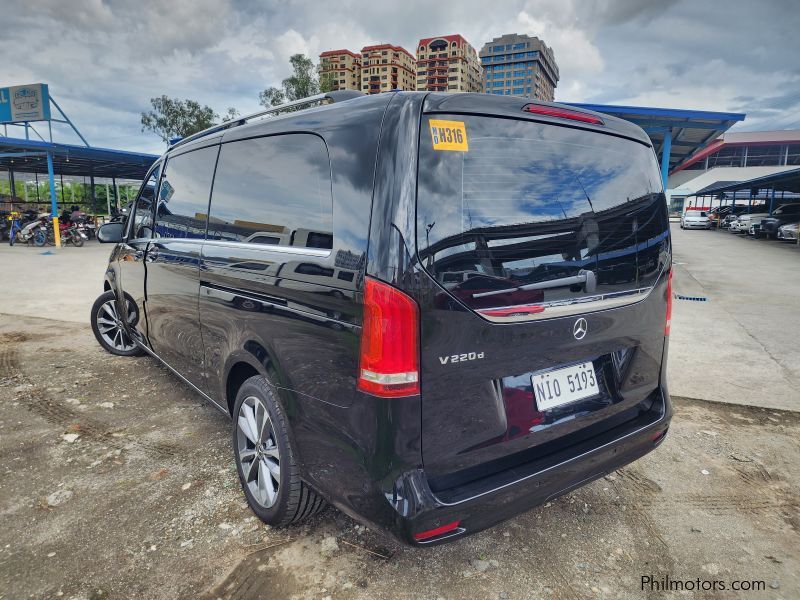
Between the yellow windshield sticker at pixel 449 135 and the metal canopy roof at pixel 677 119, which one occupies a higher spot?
the metal canopy roof at pixel 677 119

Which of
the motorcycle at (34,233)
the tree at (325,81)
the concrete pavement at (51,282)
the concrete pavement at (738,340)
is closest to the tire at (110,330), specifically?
the concrete pavement at (51,282)

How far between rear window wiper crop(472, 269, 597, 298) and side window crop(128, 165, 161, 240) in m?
2.81

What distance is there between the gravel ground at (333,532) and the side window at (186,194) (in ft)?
4.53

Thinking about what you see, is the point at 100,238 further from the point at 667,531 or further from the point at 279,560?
the point at 667,531

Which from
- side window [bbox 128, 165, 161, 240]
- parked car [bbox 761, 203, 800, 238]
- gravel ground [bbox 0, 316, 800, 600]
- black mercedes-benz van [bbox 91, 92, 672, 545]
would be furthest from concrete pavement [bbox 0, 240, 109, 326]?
parked car [bbox 761, 203, 800, 238]

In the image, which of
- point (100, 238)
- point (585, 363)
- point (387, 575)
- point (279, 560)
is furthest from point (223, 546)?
point (100, 238)

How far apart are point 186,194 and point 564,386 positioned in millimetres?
2438

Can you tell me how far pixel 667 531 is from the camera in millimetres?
2439

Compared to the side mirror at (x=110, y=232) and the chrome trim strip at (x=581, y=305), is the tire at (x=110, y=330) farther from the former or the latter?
the chrome trim strip at (x=581, y=305)

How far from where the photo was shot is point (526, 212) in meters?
1.84

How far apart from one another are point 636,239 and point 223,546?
2319 mm

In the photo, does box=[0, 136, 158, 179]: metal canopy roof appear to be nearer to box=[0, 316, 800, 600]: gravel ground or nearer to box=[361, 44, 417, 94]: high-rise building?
box=[0, 316, 800, 600]: gravel ground

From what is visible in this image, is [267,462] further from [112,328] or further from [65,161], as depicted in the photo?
[65,161]

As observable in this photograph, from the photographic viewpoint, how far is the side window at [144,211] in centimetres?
365
